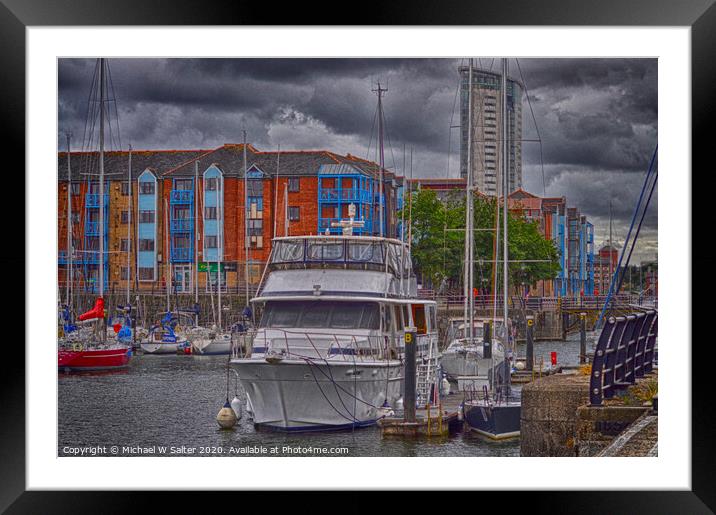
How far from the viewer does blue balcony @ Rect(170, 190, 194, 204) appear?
40.8ft

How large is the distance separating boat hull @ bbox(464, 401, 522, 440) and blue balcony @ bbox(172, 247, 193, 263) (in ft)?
13.9

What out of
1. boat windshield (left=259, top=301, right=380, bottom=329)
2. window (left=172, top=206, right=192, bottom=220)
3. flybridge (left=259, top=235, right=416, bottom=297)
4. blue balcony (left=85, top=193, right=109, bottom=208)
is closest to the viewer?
blue balcony (left=85, top=193, right=109, bottom=208)

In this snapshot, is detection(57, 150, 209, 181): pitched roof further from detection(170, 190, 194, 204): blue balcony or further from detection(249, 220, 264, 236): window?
detection(249, 220, 264, 236): window

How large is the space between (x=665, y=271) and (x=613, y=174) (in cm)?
224

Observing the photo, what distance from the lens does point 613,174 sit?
1130 cm

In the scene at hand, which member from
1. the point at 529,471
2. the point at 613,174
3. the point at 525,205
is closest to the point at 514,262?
the point at 525,205

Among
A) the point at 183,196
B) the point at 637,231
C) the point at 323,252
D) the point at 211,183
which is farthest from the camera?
the point at 211,183

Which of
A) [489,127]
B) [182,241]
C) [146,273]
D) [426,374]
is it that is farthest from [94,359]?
[489,127]

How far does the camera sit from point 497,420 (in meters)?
11.5

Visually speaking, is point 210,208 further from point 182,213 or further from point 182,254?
point 182,254

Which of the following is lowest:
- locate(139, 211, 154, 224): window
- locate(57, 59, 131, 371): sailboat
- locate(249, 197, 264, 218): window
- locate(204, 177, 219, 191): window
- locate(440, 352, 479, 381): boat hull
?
locate(440, 352, 479, 381): boat hull

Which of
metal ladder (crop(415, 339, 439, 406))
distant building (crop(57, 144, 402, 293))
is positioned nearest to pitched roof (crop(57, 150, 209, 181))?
distant building (crop(57, 144, 402, 293))

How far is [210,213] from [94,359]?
94.8 inches
